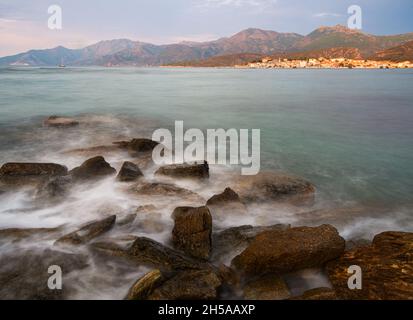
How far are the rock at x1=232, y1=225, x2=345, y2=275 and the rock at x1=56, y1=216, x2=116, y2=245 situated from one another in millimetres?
3876

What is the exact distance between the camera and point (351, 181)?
14.7 meters

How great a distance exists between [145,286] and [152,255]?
A: 1236 mm

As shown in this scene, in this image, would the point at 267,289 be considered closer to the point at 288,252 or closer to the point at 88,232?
the point at 288,252

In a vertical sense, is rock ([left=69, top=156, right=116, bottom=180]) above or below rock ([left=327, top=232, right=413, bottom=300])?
above

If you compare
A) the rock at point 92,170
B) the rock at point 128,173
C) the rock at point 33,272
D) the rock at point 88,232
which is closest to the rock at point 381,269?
the rock at point 33,272

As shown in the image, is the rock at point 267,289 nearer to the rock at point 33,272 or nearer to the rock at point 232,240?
the rock at point 232,240

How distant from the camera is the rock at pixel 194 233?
823cm

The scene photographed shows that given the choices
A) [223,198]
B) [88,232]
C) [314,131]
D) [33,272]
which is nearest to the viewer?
[33,272]

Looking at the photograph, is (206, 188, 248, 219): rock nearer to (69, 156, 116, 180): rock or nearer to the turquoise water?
the turquoise water

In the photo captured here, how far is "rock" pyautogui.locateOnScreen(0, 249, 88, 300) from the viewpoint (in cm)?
705

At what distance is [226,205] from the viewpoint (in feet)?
36.4

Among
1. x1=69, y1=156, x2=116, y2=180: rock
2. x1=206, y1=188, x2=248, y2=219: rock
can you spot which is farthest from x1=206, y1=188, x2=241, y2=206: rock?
x1=69, y1=156, x2=116, y2=180: rock

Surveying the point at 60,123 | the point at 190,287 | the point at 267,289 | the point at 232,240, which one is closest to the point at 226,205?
the point at 232,240
